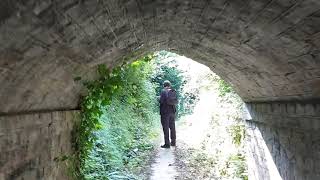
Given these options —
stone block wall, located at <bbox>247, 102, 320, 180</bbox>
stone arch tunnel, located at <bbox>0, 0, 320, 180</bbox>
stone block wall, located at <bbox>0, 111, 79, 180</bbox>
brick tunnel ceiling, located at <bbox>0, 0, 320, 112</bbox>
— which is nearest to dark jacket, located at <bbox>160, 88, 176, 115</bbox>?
stone block wall, located at <bbox>247, 102, 320, 180</bbox>

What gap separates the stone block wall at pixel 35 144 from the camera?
10.8 feet

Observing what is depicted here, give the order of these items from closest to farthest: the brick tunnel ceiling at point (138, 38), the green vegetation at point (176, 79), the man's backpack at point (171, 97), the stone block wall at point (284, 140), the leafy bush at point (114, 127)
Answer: the brick tunnel ceiling at point (138, 38) < the stone block wall at point (284, 140) < the leafy bush at point (114, 127) < the man's backpack at point (171, 97) < the green vegetation at point (176, 79)

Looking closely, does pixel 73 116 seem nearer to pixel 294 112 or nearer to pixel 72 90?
pixel 72 90

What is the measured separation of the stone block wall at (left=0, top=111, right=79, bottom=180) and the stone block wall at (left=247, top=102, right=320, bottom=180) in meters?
2.72

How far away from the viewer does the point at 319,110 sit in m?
3.71

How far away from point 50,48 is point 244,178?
6436mm

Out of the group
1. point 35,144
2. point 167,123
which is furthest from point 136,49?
point 167,123

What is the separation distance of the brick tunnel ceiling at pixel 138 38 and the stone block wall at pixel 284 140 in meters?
0.20

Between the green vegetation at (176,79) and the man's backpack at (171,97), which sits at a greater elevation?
the green vegetation at (176,79)

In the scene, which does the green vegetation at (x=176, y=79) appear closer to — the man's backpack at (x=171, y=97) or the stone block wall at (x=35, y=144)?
the man's backpack at (x=171, y=97)

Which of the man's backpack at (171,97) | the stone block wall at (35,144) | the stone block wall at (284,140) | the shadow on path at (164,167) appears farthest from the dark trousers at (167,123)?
the stone block wall at (35,144)

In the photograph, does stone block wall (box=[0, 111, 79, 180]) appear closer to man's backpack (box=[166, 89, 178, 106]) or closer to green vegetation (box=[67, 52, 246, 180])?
green vegetation (box=[67, 52, 246, 180])

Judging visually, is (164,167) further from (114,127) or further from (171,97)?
(171,97)

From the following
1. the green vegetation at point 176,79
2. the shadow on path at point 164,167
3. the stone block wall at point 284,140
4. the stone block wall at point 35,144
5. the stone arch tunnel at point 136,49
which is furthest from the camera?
the green vegetation at point 176,79
